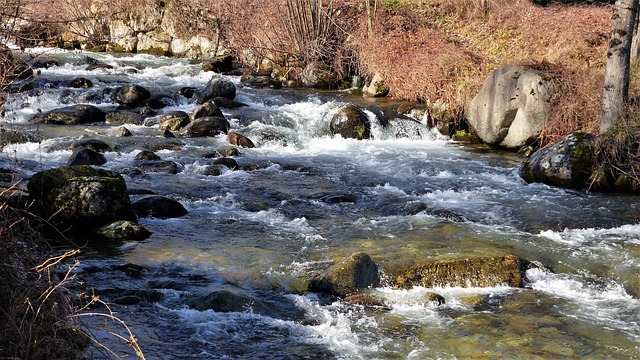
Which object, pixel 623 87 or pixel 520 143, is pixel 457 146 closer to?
pixel 520 143

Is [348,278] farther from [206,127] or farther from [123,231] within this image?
[206,127]

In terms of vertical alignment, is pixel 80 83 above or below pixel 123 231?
above

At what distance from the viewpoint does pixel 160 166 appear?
14305mm

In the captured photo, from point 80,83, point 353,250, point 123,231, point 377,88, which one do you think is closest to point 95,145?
point 123,231

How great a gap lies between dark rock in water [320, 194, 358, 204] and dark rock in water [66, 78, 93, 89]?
12.2 m

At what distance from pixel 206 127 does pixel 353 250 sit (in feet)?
28.8

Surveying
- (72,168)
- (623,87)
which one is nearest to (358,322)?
(72,168)

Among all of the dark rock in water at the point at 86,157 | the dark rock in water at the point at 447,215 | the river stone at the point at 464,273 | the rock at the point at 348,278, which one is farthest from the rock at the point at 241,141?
the river stone at the point at 464,273

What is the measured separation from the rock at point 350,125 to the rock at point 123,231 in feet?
27.9

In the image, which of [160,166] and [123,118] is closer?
[160,166]

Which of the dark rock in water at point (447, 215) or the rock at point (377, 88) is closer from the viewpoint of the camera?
the dark rock in water at point (447, 215)

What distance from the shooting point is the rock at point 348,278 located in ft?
27.7

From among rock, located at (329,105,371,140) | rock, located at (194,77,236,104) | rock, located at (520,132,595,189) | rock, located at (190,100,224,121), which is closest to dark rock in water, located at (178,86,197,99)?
rock, located at (194,77,236,104)

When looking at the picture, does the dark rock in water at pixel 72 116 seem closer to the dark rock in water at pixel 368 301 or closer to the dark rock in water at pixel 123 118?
the dark rock in water at pixel 123 118
